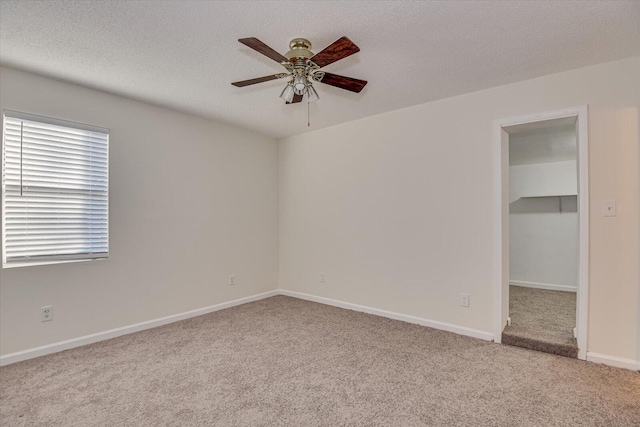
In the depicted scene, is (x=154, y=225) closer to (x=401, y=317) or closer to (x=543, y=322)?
(x=401, y=317)

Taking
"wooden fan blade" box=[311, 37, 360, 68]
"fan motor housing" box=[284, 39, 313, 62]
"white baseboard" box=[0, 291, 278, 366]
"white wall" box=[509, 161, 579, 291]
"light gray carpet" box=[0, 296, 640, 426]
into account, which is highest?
"fan motor housing" box=[284, 39, 313, 62]

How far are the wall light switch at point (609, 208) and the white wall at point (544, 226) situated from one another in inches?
110

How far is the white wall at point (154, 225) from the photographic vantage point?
Answer: 2.70 m

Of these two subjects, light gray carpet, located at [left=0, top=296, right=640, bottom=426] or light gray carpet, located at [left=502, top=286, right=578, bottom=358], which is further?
light gray carpet, located at [left=502, top=286, right=578, bottom=358]

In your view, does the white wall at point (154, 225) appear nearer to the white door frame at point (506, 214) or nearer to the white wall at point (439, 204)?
the white wall at point (439, 204)

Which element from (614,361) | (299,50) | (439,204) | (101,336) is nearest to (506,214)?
(439,204)

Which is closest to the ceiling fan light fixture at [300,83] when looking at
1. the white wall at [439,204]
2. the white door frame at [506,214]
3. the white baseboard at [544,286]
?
the white wall at [439,204]

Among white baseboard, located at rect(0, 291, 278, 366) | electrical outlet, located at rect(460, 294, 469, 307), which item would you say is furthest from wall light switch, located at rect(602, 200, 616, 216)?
white baseboard, located at rect(0, 291, 278, 366)

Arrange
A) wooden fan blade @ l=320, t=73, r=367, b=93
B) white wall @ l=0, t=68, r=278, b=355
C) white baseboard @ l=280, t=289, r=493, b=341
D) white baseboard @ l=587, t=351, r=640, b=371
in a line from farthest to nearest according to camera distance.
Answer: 1. white baseboard @ l=280, t=289, r=493, b=341
2. white wall @ l=0, t=68, r=278, b=355
3. white baseboard @ l=587, t=351, r=640, b=371
4. wooden fan blade @ l=320, t=73, r=367, b=93

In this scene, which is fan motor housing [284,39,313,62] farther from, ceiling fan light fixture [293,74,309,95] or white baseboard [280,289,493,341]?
white baseboard [280,289,493,341]

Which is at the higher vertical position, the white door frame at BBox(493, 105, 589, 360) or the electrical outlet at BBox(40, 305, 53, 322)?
the white door frame at BBox(493, 105, 589, 360)

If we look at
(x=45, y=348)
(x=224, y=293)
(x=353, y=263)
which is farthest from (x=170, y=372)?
(x=353, y=263)

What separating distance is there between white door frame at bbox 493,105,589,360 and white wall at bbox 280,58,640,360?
0.05 meters

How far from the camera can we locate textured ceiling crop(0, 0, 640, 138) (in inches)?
72.5
